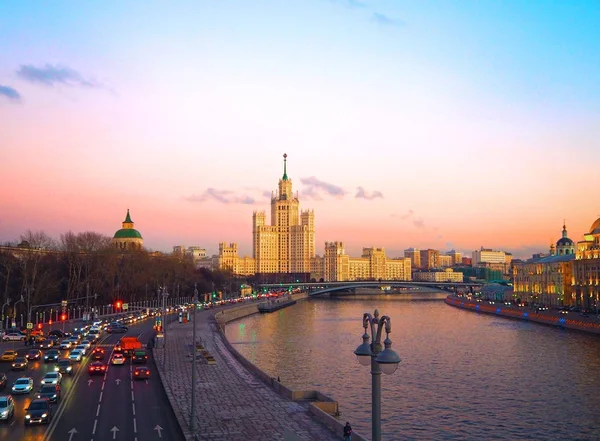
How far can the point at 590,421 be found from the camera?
28.2 metres

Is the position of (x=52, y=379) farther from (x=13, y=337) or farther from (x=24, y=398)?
(x=13, y=337)

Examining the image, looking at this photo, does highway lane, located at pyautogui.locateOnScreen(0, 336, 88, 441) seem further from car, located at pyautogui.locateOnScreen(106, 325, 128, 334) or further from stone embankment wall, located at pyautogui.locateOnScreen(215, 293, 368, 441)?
car, located at pyautogui.locateOnScreen(106, 325, 128, 334)

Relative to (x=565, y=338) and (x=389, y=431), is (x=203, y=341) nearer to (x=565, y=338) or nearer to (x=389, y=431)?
(x=389, y=431)

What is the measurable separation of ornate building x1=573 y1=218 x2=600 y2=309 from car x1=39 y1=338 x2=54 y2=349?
64.6m

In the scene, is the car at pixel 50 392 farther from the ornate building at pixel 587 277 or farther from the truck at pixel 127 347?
the ornate building at pixel 587 277

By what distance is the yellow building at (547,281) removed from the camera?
93938mm

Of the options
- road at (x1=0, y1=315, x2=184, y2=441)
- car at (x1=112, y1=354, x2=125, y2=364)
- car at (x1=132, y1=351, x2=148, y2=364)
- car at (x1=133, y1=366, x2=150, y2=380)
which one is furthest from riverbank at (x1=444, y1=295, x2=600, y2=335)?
road at (x1=0, y1=315, x2=184, y2=441)

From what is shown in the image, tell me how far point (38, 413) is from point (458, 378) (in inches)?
981

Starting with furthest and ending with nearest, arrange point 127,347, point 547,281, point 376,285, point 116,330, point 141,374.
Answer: point 376,285
point 547,281
point 116,330
point 127,347
point 141,374

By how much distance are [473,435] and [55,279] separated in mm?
59306

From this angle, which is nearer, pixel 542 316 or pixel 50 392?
pixel 50 392

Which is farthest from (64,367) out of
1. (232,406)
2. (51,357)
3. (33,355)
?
(232,406)

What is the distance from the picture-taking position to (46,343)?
149 feet

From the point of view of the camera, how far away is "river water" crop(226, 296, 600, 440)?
27.1 m
